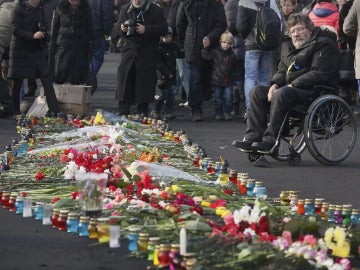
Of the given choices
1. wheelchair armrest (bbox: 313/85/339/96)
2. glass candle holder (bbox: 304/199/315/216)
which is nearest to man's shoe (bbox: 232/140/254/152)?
wheelchair armrest (bbox: 313/85/339/96)

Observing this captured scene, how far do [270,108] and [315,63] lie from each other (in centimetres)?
65

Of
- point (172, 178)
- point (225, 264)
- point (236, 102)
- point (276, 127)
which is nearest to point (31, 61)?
point (236, 102)

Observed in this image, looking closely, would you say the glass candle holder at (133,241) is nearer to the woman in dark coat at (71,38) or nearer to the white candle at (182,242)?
the white candle at (182,242)

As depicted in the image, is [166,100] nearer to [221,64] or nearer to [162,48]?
[162,48]

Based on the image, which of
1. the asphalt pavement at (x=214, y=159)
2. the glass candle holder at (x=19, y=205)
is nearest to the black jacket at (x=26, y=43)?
the asphalt pavement at (x=214, y=159)

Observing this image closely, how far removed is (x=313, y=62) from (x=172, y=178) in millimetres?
3329

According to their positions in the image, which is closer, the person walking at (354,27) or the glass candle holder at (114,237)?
the glass candle holder at (114,237)

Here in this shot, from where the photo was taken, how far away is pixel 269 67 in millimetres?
18547

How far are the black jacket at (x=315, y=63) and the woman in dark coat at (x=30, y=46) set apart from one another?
543 centimetres

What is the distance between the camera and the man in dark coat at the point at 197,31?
1911 centimetres

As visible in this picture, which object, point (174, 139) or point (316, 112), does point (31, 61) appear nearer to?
point (174, 139)

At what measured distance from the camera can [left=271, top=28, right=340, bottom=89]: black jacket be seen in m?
13.8

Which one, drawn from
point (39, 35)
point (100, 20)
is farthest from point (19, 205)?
point (100, 20)

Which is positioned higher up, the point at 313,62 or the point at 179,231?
the point at 313,62
